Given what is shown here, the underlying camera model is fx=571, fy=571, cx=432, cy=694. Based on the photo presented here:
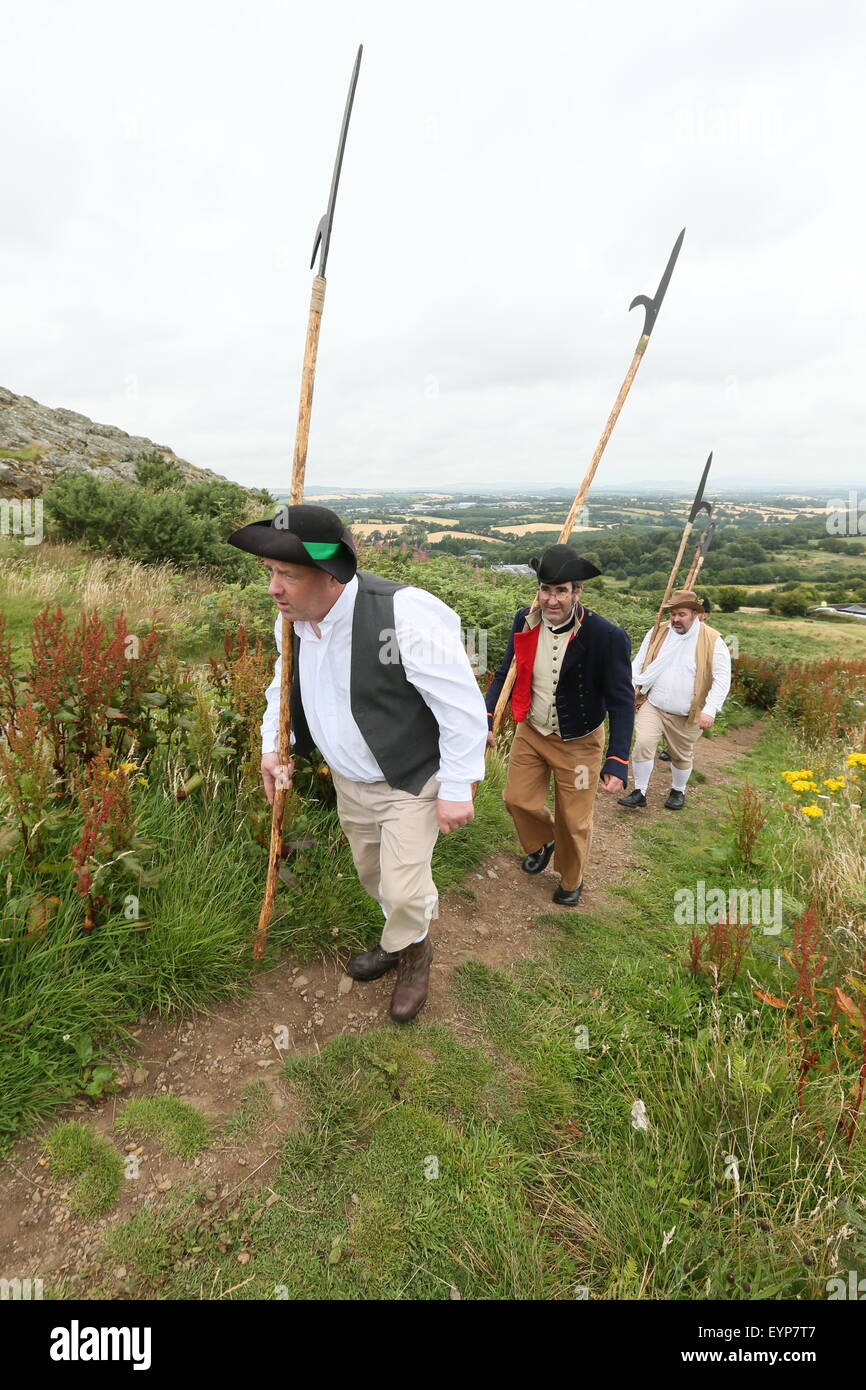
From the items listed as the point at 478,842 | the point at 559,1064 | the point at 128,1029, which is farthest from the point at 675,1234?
the point at 478,842

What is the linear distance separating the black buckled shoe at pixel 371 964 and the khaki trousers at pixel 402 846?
0.34 meters

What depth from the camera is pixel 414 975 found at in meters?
2.93

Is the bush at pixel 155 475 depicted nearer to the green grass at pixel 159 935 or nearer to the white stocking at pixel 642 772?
the white stocking at pixel 642 772

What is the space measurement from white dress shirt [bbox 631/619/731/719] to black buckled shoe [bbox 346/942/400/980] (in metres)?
3.80

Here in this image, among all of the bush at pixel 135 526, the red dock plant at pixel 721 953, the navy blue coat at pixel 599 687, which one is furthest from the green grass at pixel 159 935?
the bush at pixel 135 526

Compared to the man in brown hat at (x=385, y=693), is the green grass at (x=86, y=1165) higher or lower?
lower

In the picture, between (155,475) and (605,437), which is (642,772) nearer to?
(605,437)

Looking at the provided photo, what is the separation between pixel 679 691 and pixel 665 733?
54cm

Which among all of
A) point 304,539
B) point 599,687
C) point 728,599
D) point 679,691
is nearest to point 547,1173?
point 599,687

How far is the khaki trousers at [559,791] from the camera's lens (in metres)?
3.91

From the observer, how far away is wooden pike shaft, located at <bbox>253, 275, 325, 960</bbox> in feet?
7.91

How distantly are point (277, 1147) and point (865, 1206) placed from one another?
215 cm
